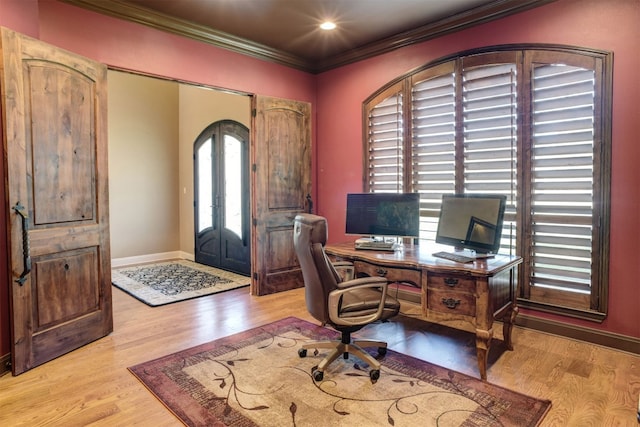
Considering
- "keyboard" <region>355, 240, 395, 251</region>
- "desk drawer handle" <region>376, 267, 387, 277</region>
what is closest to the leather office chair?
"desk drawer handle" <region>376, 267, 387, 277</region>

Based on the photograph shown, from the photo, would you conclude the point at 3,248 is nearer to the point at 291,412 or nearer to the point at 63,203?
the point at 63,203

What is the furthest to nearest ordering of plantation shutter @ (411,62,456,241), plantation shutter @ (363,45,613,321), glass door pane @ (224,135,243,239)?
glass door pane @ (224,135,243,239) < plantation shutter @ (411,62,456,241) < plantation shutter @ (363,45,613,321)

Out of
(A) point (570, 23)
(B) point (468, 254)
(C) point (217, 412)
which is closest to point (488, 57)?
(A) point (570, 23)

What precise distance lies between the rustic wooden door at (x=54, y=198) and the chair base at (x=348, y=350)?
181 cm

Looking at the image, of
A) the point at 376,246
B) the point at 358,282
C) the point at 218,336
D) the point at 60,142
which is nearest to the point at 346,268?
the point at 376,246

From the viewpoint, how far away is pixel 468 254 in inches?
115

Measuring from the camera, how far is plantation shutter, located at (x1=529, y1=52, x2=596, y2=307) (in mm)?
3043

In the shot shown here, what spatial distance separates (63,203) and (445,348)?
10.2 ft

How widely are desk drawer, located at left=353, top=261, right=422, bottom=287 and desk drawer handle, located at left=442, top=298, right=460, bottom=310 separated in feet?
0.72

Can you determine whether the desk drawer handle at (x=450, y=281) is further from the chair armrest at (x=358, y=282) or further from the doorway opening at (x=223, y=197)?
the doorway opening at (x=223, y=197)

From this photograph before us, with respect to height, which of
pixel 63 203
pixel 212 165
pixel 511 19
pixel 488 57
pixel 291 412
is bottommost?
pixel 291 412

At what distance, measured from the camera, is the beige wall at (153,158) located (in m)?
6.29

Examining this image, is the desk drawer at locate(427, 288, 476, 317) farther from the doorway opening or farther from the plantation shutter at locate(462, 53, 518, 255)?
the doorway opening

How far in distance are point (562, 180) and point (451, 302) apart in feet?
4.94
